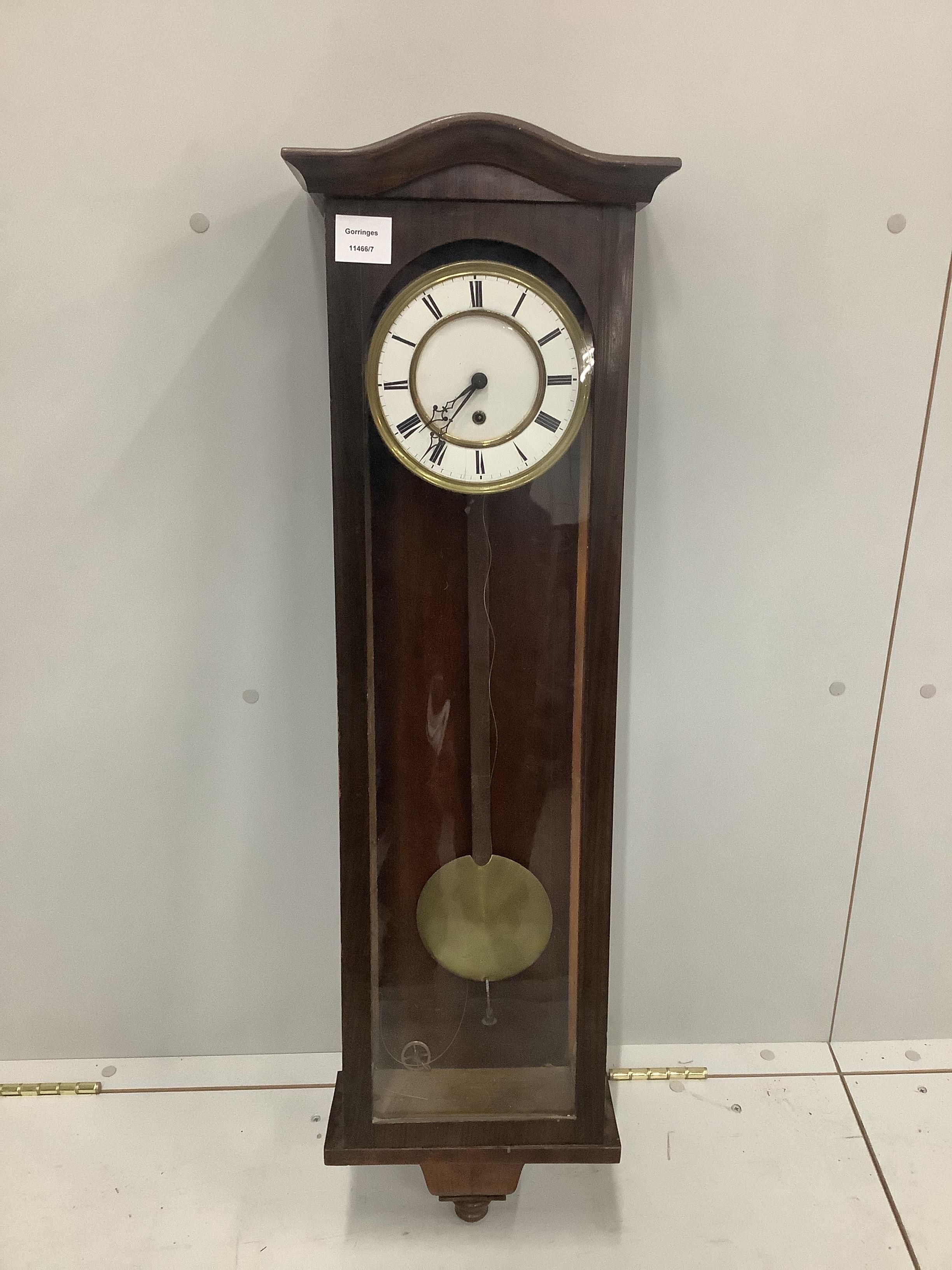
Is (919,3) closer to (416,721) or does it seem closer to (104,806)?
(416,721)

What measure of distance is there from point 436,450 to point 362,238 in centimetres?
18

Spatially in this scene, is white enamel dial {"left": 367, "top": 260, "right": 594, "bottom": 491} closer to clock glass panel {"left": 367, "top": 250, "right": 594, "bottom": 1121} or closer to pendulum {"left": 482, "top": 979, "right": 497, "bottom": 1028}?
clock glass panel {"left": 367, "top": 250, "right": 594, "bottom": 1121}

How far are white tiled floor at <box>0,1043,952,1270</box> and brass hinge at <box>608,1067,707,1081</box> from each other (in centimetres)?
1

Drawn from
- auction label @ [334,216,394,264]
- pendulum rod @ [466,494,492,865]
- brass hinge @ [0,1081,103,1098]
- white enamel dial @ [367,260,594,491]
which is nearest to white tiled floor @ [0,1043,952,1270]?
brass hinge @ [0,1081,103,1098]

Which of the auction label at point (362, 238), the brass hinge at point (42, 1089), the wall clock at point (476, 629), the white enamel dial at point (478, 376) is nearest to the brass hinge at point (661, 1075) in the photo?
the wall clock at point (476, 629)

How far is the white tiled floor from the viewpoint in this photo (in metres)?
0.89

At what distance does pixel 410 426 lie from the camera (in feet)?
2.47

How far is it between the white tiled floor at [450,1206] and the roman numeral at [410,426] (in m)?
0.81

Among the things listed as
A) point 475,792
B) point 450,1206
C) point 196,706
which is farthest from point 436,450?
point 450,1206

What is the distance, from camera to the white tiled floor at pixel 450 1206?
2.93ft

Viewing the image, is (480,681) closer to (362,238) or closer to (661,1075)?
(362,238)

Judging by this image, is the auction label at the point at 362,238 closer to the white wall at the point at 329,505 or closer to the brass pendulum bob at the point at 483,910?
the white wall at the point at 329,505

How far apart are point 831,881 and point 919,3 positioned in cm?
96

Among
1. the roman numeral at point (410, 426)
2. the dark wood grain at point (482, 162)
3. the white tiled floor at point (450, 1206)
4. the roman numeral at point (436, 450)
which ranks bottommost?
the white tiled floor at point (450, 1206)
